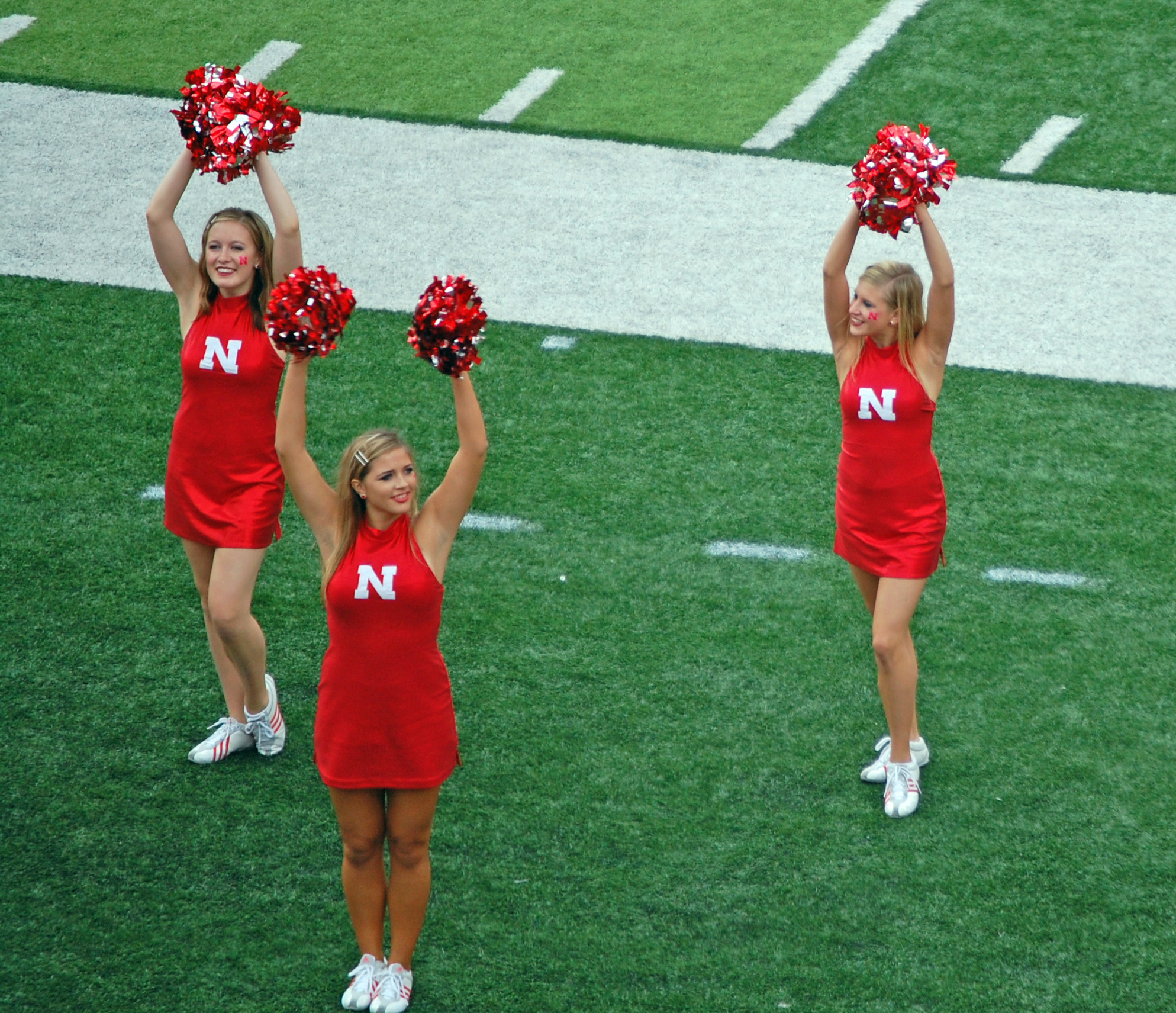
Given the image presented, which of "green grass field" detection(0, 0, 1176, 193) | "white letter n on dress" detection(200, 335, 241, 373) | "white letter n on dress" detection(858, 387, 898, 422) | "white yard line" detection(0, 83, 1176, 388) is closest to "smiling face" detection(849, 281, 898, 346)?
"white letter n on dress" detection(858, 387, 898, 422)

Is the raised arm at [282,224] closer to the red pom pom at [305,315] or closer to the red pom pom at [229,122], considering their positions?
the red pom pom at [229,122]

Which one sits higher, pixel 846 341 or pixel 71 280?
pixel 846 341

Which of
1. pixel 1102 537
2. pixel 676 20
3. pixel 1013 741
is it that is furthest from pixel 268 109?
pixel 676 20

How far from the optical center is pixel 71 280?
7578mm

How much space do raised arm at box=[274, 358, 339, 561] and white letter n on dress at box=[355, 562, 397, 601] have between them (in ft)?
0.41

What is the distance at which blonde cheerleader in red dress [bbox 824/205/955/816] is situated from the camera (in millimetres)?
4285

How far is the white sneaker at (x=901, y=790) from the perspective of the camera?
452 centimetres

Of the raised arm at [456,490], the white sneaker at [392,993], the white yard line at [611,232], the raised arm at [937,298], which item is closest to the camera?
the raised arm at [456,490]

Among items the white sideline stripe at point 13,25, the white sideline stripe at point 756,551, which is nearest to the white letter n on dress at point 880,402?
the white sideline stripe at point 756,551

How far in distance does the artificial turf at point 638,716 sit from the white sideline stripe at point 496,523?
0.18 ft

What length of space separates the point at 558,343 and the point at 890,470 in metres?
2.99

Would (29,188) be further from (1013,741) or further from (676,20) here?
(1013,741)

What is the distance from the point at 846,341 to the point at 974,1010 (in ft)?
6.54

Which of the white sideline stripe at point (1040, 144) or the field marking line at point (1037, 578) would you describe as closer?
the field marking line at point (1037, 578)
